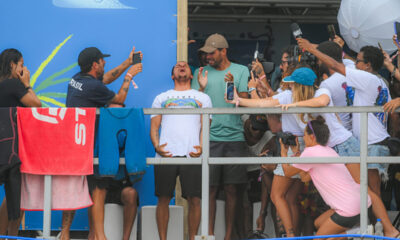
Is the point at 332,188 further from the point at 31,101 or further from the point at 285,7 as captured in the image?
the point at 285,7

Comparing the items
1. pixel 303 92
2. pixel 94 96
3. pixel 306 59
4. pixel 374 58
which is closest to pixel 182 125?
pixel 94 96

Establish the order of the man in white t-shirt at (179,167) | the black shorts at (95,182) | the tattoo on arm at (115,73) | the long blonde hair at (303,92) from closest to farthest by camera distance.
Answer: the long blonde hair at (303,92) < the black shorts at (95,182) < the man in white t-shirt at (179,167) < the tattoo on arm at (115,73)

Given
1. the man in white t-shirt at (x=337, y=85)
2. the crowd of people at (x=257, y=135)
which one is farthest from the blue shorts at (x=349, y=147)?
the man in white t-shirt at (x=337, y=85)

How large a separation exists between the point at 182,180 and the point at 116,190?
27.7 inches

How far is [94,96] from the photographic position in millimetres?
6863

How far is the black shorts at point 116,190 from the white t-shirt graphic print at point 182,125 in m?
0.61

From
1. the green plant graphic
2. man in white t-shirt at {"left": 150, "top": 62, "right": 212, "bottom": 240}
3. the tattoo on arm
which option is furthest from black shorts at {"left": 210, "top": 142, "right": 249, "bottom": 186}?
the green plant graphic

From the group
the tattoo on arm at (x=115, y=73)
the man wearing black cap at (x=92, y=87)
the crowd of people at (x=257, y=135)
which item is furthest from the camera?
the tattoo on arm at (x=115, y=73)

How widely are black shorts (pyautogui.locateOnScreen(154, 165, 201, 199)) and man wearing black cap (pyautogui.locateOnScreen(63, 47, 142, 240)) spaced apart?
0.51 meters

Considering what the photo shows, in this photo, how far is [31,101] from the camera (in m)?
6.80

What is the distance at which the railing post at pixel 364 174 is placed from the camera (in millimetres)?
6336

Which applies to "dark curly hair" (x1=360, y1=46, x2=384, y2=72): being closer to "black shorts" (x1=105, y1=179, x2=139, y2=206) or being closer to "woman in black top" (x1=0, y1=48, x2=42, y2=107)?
"black shorts" (x1=105, y1=179, x2=139, y2=206)

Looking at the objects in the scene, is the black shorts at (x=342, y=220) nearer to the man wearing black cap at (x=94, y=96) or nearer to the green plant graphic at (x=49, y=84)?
the man wearing black cap at (x=94, y=96)

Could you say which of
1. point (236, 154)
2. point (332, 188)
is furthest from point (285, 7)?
point (332, 188)
